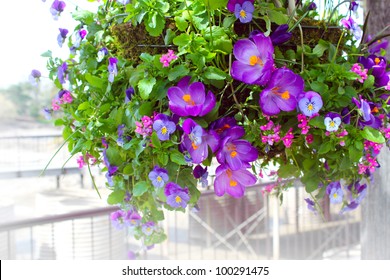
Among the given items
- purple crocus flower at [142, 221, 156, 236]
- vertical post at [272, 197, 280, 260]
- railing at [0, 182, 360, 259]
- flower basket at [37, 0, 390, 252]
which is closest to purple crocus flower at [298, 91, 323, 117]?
flower basket at [37, 0, 390, 252]

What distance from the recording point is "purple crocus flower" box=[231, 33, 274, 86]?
64 centimetres

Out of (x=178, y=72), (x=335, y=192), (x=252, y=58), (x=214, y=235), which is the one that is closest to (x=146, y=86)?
(x=178, y=72)

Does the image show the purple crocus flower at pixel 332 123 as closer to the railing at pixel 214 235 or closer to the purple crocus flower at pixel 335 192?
the purple crocus flower at pixel 335 192

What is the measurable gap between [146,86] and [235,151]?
0.53 feet

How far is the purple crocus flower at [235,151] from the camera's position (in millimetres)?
660

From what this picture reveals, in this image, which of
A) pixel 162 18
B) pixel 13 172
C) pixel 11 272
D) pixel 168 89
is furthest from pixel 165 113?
pixel 13 172

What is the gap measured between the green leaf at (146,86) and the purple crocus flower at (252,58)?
0.12 metres

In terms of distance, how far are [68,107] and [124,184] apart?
200 millimetres

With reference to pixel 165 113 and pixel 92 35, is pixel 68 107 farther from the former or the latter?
pixel 165 113

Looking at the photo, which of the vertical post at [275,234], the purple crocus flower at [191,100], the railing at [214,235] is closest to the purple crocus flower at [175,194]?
the purple crocus flower at [191,100]

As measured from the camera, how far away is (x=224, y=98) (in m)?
0.72

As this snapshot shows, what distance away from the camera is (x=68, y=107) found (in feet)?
2.99

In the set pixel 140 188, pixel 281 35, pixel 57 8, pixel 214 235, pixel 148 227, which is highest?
pixel 57 8

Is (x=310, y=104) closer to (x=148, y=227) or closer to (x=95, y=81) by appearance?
(x=95, y=81)
